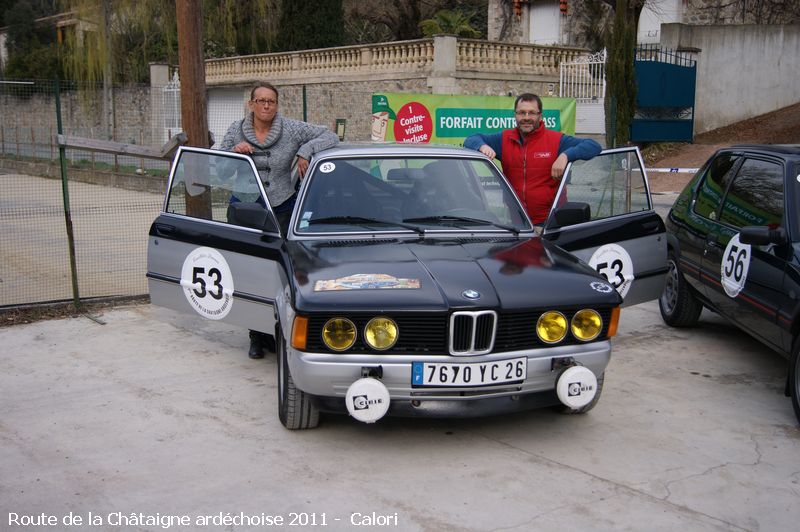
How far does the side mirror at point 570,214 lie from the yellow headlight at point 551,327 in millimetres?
1398

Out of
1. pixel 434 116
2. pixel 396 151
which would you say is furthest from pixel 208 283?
pixel 434 116

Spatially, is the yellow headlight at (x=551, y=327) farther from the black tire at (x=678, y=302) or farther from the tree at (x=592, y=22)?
the tree at (x=592, y=22)

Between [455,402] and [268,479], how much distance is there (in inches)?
42.8

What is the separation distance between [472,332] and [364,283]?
2.18 ft

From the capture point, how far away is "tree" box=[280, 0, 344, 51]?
33219 mm

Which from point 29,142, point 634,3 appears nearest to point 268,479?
point 29,142

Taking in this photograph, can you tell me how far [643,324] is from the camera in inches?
327

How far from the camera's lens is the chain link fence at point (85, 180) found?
410 inches

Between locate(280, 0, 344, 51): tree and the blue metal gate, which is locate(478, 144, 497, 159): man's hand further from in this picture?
locate(280, 0, 344, 51): tree

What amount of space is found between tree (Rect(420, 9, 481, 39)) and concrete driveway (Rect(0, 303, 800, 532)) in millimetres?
34173

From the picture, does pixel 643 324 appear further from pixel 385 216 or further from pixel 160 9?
pixel 160 9

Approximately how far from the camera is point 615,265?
6.62 meters

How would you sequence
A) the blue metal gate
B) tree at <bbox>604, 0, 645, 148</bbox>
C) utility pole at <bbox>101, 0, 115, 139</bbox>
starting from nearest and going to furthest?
tree at <bbox>604, 0, 645, 148</bbox> → the blue metal gate → utility pole at <bbox>101, 0, 115, 139</bbox>

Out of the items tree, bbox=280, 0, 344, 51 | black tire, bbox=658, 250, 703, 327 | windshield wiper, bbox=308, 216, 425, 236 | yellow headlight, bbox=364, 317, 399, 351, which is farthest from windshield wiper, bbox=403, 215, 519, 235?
tree, bbox=280, 0, 344, 51
